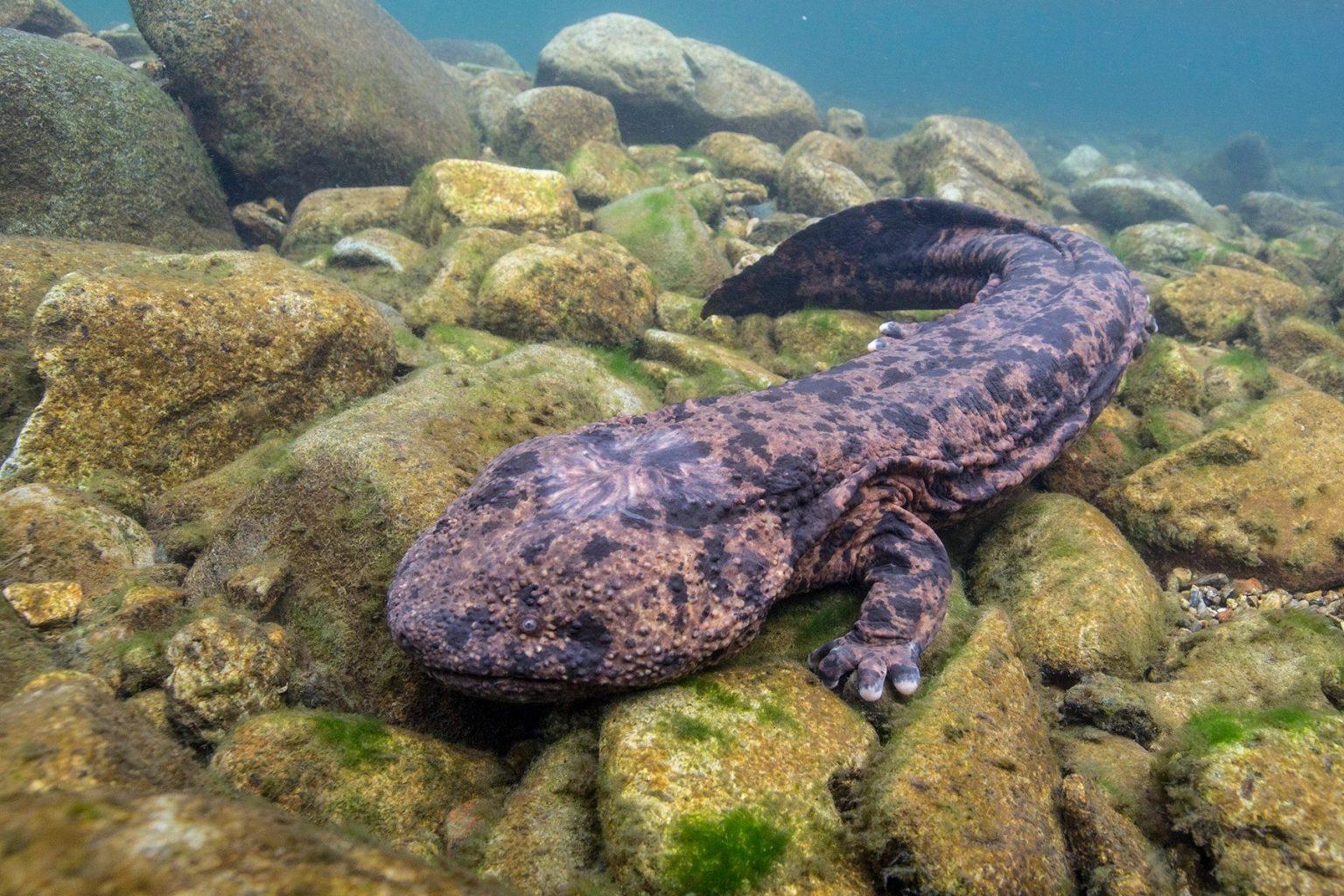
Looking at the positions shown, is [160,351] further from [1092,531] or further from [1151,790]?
[1092,531]

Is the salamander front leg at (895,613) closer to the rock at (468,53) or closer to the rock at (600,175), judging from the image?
the rock at (600,175)

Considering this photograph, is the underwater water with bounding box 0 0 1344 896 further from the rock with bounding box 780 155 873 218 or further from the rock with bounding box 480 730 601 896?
the rock with bounding box 780 155 873 218

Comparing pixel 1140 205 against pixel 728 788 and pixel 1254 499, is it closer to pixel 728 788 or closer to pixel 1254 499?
pixel 1254 499

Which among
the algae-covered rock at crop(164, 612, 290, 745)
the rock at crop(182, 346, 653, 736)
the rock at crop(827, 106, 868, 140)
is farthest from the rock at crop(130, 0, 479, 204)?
the rock at crop(827, 106, 868, 140)

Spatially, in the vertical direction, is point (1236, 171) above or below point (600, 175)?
above

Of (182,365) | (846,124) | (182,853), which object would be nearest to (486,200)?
(182,365)

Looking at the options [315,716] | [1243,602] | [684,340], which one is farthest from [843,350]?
[315,716]
